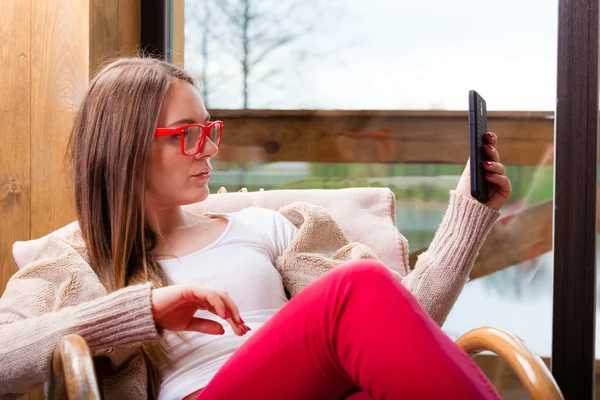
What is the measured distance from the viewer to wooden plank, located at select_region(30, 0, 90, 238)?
6.71 ft

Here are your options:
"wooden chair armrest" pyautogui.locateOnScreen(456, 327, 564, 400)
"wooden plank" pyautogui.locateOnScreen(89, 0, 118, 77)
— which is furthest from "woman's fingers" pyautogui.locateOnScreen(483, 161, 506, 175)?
"wooden plank" pyautogui.locateOnScreen(89, 0, 118, 77)

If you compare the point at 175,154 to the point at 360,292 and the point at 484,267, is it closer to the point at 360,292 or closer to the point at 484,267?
the point at 360,292

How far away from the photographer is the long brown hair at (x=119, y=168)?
1.47 m

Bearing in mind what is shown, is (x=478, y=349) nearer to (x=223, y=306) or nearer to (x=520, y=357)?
(x=520, y=357)

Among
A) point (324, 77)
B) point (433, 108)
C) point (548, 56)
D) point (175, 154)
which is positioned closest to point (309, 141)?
point (324, 77)

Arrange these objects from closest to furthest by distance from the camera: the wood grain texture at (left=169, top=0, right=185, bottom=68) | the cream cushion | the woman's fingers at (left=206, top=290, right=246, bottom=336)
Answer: the woman's fingers at (left=206, top=290, right=246, bottom=336) < the cream cushion < the wood grain texture at (left=169, top=0, right=185, bottom=68)

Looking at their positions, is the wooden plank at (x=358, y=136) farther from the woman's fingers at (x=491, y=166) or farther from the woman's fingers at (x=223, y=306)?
the woman's fingers at (x=223, y=306)

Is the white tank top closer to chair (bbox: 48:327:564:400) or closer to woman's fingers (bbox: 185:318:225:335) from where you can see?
woman's fingers (bbox: 185:318:225:335)

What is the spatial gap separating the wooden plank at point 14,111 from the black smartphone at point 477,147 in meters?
1.27

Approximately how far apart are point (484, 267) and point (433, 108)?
520mm

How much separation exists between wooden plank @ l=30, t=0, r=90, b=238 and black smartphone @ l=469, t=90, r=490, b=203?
1180mm

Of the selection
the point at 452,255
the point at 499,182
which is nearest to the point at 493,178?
the point at 499,182

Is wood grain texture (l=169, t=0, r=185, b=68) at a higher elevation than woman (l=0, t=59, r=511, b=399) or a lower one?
higher

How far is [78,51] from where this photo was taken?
6.78 ft
